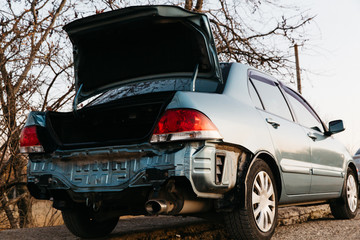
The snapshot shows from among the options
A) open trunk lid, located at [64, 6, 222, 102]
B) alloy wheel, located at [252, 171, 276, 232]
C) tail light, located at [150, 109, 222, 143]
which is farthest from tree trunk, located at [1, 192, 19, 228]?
tail light, located at [150, 109, 222, 143]

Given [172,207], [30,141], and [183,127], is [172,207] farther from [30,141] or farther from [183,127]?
[30,141]

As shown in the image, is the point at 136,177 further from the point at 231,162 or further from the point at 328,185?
the point at 328,185

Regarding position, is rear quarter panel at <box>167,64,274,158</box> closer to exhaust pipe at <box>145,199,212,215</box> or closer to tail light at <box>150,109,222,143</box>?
tail light at <box>150,109,222,143</box>

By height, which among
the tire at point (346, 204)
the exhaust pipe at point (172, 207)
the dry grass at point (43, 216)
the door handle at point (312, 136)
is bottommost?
the dry grass at point (43, 216)

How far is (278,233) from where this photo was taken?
14.2 ft

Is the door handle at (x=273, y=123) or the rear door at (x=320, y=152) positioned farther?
the rear door at (x=320, y=152)

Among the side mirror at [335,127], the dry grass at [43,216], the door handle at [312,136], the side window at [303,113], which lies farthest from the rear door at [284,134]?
the dry grass at [43,216]

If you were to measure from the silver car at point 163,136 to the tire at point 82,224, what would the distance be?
0.03ft

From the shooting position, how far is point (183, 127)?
2.87 m

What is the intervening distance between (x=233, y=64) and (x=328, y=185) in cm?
231

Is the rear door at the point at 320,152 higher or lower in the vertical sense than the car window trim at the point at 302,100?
lower

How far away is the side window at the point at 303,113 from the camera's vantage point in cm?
493

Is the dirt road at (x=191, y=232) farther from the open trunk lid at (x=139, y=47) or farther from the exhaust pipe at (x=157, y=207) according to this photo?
the open trunk lid at (x=139, y=47)

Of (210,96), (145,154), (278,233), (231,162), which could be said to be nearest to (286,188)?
(278,233)
